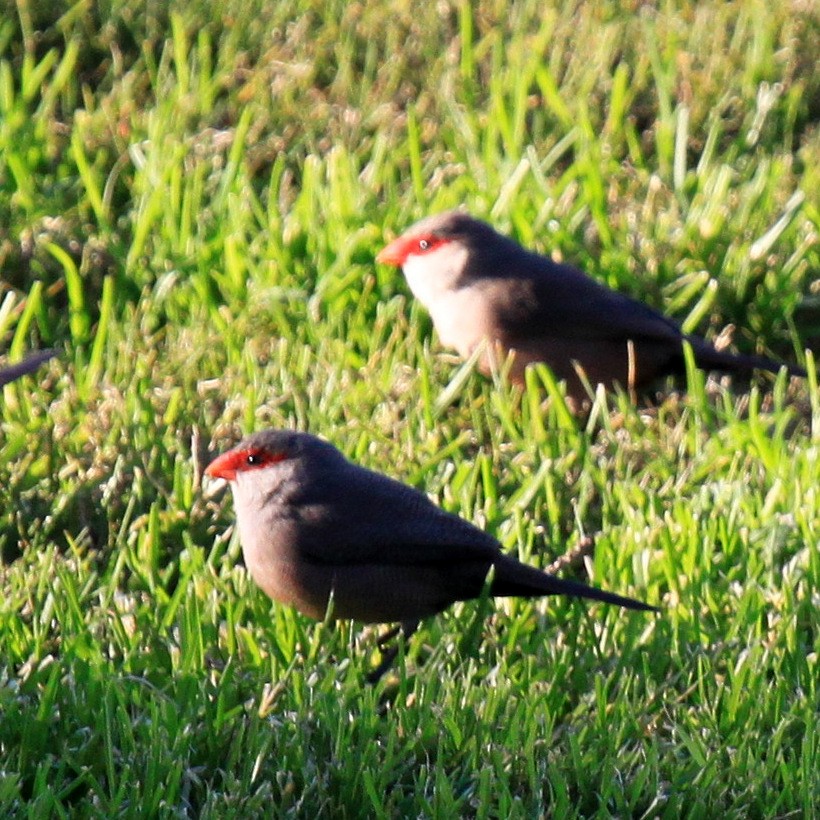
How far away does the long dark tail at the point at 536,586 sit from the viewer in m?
3.98

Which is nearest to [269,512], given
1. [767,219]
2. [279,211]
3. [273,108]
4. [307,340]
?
[307,340]

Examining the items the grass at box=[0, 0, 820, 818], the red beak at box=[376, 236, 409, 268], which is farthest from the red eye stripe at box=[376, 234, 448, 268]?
the grass at box=[0, 0, 820, 818]

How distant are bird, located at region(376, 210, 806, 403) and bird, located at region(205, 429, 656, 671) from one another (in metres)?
1.31

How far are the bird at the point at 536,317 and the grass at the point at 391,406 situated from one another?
134mm

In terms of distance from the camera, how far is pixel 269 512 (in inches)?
167

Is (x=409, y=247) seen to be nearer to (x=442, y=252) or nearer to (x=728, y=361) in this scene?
(x=442, y=252)

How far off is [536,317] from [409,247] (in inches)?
20.4

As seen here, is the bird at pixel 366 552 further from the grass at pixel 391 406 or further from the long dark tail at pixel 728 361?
the long dark tail at pixel 728 361

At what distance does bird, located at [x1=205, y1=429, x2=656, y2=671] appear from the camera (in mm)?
4109

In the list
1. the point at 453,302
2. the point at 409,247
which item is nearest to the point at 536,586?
the point at 453,302

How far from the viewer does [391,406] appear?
17.0ft

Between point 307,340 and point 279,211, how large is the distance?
785mm

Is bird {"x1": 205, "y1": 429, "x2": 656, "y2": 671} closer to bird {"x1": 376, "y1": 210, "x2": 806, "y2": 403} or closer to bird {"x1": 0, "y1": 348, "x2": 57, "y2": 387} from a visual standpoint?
bird {"x1": 0, "y1": 348, "x2": 57, "y2": 387}

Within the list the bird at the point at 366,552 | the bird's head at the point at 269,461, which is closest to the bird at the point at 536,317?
the bird's head at the point at 269,461
